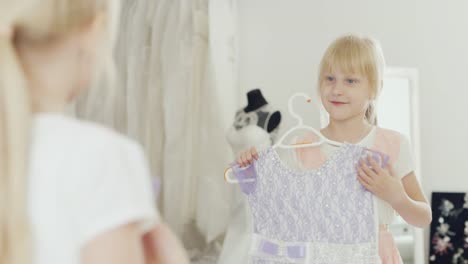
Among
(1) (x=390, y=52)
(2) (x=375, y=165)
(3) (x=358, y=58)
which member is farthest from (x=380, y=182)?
(1) (x=390, y=52)

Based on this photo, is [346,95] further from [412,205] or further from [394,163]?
[412,205]

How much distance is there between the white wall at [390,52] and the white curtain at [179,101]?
0.54m

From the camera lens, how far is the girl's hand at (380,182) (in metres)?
1.51

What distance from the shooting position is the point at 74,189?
22.8 inches

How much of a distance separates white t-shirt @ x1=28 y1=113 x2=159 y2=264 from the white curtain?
6.09 feet

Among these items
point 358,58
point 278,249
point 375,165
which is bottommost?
point 278,249

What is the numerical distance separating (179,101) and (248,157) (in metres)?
0.87

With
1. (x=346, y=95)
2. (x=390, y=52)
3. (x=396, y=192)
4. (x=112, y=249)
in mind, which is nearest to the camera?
→ (x=112, y=249)

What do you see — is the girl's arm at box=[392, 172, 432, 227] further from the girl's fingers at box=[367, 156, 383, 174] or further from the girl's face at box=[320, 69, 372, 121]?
the girl's face at box=[320, 69, 372, 121]

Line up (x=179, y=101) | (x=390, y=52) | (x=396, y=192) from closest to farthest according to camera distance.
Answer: (x=396, y=192) → (x=179, y=101) → (x=390, y=52)

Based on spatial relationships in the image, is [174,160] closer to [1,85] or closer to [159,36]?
[159,36]

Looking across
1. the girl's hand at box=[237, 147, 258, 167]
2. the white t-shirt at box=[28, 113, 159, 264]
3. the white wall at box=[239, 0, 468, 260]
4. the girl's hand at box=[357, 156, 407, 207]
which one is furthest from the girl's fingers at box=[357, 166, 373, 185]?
the white wall at box=[239, 0, 468, 260]

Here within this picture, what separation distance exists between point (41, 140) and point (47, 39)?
96 millimetres

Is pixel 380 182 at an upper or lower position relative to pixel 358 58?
lower
